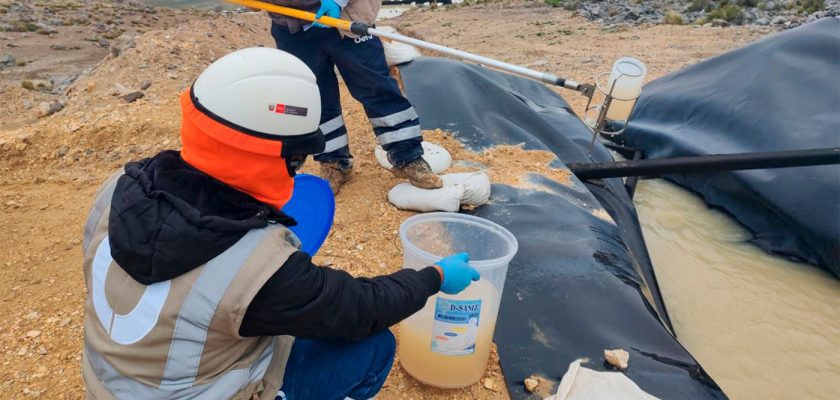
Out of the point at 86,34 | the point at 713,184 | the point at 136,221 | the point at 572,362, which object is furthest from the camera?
the point at 86,34

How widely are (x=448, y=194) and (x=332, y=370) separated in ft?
4.47

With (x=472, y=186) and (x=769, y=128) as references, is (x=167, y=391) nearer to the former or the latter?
(x=472, y=186)

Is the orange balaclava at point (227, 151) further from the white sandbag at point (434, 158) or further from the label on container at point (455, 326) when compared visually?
the white sandbag at point (434, 158)

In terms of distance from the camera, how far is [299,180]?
1780 millimetres

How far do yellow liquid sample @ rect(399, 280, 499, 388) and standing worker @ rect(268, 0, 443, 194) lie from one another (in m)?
1.08

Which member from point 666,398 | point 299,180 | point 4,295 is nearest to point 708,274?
point 666,398

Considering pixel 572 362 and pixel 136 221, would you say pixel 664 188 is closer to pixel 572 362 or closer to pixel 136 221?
pixel 572 362

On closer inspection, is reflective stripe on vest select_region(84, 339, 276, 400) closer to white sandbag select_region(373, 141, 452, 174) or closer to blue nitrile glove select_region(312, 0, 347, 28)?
blue nitrile glove select_region(312, 0, 347, 28)

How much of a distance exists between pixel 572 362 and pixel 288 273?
120cm

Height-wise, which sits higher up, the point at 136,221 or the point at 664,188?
the point at 136,221

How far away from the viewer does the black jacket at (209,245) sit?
3.59 feet

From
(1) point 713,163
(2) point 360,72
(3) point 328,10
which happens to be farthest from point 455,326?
(1) point 713,163

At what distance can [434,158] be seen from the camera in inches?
119

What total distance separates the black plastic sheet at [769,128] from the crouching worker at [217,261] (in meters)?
3.27
